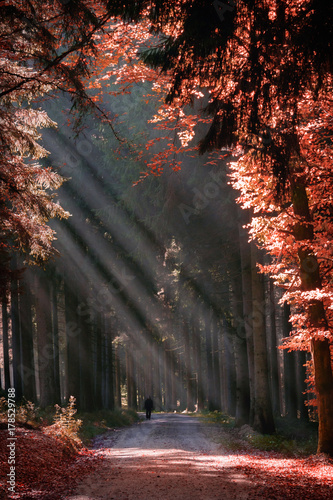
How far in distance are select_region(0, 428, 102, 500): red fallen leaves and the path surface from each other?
0.35 m

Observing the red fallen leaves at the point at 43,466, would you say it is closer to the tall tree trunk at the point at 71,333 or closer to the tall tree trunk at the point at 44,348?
the tall tree trunk at the point at 44,348

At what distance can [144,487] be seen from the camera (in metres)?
8.05

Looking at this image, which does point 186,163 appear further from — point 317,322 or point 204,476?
point 204,476

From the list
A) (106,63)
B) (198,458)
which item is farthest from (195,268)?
(106,63)

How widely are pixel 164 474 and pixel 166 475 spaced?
0.42 ft

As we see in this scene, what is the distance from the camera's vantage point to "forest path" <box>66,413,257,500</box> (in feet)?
24.6

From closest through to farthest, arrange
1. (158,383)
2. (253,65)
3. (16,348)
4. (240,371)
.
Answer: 1. (253,65)
2. (240,371)
3. (16,348)
4. (158,383)

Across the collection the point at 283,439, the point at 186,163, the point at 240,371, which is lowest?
the point at 283,439

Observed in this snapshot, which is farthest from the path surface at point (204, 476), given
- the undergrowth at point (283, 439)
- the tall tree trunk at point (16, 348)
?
the tall tree trunk at point (16, 348)

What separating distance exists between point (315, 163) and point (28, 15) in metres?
6.63

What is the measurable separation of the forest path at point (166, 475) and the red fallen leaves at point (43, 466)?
1.19 feet

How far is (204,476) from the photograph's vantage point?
901cm

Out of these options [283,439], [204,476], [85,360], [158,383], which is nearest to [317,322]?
[204,476]

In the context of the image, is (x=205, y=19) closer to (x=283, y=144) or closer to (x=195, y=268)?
(x=283, y=144)
